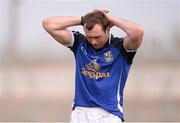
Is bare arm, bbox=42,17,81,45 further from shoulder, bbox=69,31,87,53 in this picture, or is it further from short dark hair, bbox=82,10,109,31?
short dark hair, bbox=82,10,109,31

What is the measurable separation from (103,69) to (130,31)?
0.33m

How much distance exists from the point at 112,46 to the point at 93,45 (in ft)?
0.49

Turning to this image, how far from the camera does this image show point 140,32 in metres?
4.40

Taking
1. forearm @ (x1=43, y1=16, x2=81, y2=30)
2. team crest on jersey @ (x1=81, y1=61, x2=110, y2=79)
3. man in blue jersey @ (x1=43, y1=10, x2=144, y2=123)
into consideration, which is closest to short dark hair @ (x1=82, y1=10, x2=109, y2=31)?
man in blue jersey @ (x1=43, y1=10, x2=144, y2=123)

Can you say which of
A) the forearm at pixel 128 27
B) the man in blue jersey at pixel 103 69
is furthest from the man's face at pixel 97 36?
the forearm at pixel 128 27

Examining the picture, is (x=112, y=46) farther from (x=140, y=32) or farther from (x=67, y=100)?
(x=67, y=100)

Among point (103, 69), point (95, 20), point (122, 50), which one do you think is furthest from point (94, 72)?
point (95, 20)

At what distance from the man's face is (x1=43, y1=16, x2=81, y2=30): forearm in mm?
203

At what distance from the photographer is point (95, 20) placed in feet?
14.3

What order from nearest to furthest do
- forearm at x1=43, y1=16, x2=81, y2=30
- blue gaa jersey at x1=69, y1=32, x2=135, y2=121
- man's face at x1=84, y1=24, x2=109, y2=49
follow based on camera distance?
man's face at x1=84, y1=24, x2=109, y2=49, blue gaa jersey at x1=69, y1=32, x2=135, y2=121, forearm at x1=43, y1=16, x2=81, y2=30

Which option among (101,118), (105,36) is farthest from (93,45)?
(101,118)

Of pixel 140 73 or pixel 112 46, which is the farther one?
pixel 140 73

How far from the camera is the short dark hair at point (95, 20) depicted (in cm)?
433

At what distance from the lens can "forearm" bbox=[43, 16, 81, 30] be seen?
455 cm
